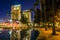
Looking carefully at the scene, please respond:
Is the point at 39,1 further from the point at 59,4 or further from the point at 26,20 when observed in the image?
the point at 26,20

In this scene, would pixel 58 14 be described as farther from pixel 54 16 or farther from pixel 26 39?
pixel 26 39

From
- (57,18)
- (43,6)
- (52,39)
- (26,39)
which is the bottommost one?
(26,39)

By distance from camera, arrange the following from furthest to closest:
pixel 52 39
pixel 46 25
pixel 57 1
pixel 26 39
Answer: pixel 26 39 < pixel 46 25 < pixel 57 1 < pixel 52 39

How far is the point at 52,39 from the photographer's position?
4168mm

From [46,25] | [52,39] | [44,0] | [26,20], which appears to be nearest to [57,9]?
[44,0]

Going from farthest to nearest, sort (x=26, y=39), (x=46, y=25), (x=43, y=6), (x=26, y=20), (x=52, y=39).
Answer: (x=26, y=20), (x=26, y=39), (x=46, y=25), (x=43, y=6), (x=52, y=39)

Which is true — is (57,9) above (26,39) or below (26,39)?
above

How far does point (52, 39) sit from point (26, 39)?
9.99 ft

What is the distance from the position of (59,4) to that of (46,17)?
731 mm

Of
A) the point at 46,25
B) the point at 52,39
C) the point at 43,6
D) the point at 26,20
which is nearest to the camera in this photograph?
the point at 52,39

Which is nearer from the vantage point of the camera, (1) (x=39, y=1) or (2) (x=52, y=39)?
(2) (x=52, y=39)

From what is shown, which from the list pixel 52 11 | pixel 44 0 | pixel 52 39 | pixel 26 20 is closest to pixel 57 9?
pixel 52 11

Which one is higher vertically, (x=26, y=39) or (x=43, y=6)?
(x=43, y=6)

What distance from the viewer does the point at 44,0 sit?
16.4ft
